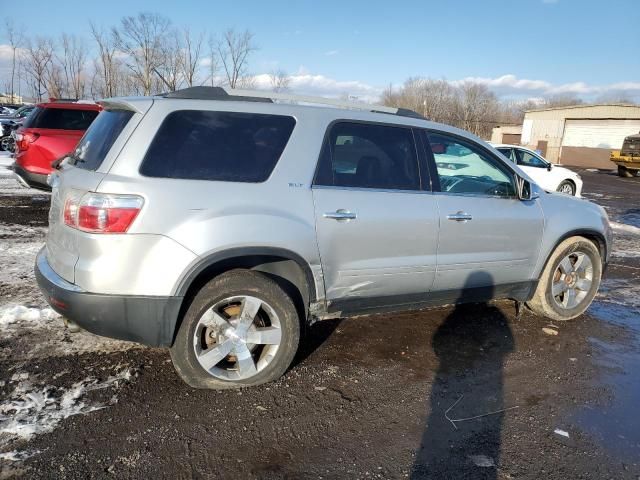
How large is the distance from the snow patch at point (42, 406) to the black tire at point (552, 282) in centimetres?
372

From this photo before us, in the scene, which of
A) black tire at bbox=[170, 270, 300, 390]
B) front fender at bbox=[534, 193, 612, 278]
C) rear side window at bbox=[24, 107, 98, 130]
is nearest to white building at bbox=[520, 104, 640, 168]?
front fender at bbox=[534, 193, 612, 278]

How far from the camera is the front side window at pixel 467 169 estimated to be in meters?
3.96

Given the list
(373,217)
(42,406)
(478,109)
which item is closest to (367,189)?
(373,217)

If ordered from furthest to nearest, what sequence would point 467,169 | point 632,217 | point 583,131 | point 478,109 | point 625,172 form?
point 478,109 → point 583,131 → point 625,172 → point 632,217 → point 467,169

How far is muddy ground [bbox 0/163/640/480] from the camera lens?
2619 millimetres

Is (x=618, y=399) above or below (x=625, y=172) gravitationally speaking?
above

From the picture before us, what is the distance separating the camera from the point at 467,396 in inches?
133

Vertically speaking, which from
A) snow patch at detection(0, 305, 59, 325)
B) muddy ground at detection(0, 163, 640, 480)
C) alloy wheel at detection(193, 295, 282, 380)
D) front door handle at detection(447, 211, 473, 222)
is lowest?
muddy ground at detection(0, 163, 640, 480)

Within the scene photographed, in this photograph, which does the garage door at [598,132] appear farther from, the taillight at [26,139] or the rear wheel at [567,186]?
the taillight at [26,139]

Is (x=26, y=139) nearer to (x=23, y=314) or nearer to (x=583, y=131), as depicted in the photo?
(x=23, y=314)

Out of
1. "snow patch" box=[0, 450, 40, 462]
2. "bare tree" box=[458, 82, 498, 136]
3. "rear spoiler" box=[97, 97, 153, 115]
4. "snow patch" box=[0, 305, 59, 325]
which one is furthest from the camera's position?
"bare tree" box=[458, 82, 498, 136]

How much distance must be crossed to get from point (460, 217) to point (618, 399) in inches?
66.6

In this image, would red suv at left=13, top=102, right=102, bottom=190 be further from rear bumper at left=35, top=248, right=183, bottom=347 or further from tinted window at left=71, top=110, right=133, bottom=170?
rear bumper at left=35, top=248, right=183, bottom=347

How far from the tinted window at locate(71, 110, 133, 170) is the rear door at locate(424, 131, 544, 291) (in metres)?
2.28
